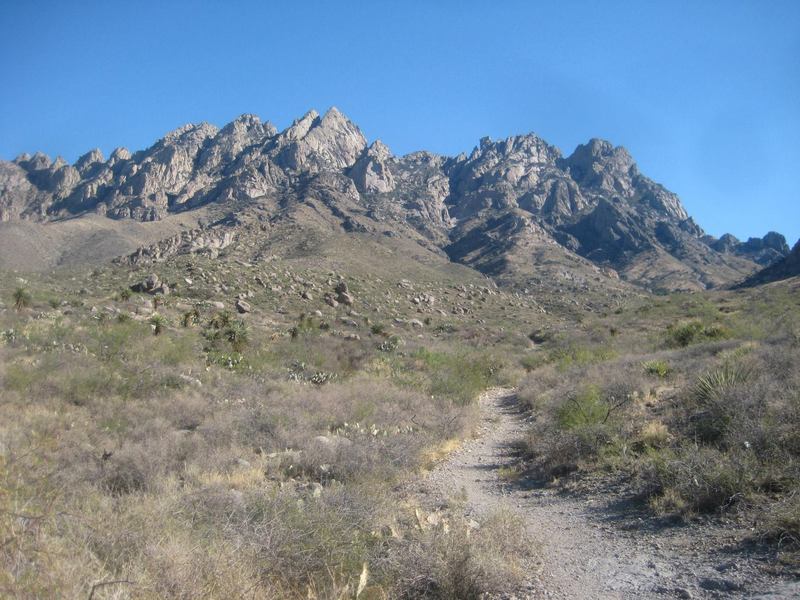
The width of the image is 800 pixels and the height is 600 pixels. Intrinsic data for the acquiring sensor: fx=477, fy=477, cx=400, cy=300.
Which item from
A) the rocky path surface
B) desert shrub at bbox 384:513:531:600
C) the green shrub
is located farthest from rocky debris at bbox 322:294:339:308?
desert shrub at bbox 384:513:531:600

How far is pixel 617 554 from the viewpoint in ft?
17.5

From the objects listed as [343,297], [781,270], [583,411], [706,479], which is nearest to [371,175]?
[781,270]

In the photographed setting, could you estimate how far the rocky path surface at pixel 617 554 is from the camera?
4.36m

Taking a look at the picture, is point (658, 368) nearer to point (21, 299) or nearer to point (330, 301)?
point (21, 299)

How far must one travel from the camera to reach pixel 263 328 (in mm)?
27578

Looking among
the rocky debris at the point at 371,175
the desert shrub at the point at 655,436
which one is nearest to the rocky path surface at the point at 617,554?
the desert shrub at the point at 655,436

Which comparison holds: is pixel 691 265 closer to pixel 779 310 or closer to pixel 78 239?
pixel 779 310

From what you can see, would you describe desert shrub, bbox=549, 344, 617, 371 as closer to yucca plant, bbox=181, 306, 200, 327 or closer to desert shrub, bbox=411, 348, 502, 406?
desert shrub, bbox=411, 348, 502, 406

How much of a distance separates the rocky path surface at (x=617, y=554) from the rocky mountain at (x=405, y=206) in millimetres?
70505

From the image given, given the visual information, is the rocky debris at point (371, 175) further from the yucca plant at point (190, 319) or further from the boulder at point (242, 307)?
the yucca plant at point (190, 319)

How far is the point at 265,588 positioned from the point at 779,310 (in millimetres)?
32500

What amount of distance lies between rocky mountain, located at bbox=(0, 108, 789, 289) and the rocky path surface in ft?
231

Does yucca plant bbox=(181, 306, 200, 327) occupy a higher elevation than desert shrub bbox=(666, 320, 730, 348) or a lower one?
lower

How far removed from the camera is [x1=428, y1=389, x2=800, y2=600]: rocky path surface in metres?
4.36
